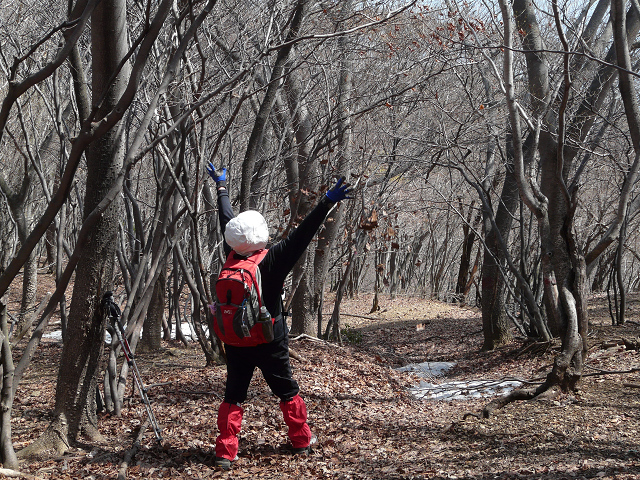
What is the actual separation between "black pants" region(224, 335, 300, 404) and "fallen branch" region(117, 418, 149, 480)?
776 millimetres

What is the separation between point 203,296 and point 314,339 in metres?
2.50

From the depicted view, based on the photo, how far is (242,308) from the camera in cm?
372

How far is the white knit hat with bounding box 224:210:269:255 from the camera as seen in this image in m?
3.87

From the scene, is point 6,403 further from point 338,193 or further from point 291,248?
point 338,193

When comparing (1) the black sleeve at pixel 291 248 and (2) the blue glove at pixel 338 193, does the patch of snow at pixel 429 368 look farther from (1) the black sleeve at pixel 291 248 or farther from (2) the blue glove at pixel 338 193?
(2) the blue glove at pixel 338 193

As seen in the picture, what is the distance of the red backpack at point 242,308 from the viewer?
3.73 meters

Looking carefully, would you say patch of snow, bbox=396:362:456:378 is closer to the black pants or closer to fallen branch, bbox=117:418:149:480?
the black pants

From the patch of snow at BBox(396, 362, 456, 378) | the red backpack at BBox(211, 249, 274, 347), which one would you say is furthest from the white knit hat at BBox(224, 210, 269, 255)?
the patch of snow at BBox(396, 362, 456, 378)

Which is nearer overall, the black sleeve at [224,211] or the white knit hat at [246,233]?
the white knit hat at [246,233]

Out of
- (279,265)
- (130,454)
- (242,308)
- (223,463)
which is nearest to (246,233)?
(279,265)

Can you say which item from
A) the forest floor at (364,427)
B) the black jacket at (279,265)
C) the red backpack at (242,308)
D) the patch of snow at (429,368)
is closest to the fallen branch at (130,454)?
the forest floor at (364,427)

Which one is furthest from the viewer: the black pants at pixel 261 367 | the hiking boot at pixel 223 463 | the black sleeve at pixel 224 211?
the black sleeve at pixel 224 211

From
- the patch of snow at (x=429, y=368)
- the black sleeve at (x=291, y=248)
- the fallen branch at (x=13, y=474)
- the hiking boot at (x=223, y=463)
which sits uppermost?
the black sleeve at (x=291, y=248)

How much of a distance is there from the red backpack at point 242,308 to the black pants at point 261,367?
A: 147 millimetres
